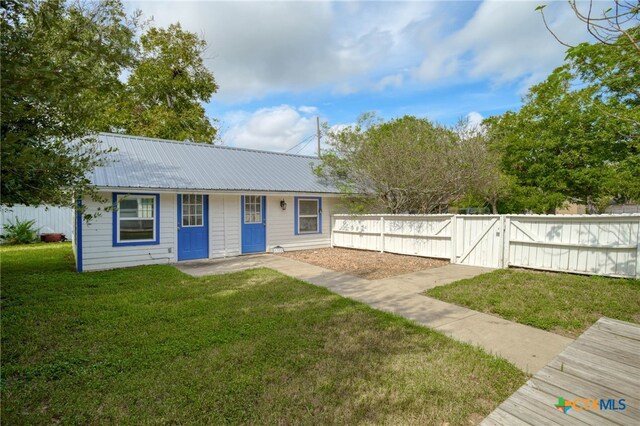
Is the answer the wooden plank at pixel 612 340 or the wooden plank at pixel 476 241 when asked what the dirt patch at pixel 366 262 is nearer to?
the wooden plank at pixel 476 241

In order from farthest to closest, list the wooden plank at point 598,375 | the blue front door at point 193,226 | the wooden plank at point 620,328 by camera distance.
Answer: the blue front door at point 193,226 → the wooden plank at point 620,328 → the wooden plank at point 598,375

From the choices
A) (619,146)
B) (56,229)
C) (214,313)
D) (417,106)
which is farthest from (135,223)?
(619,146)

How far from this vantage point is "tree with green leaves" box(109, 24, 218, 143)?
64.6ft

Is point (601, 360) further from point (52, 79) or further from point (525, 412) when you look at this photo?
point (52, 79)

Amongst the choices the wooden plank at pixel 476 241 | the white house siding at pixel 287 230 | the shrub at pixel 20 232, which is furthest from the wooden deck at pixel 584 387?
the shrub at pixel 20 232

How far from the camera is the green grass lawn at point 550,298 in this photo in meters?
4.73

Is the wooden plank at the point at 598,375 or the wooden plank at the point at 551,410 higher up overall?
the wooden plank at the point at 598,375

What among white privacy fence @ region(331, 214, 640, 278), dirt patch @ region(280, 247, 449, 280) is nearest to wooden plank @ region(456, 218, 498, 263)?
white privacy fence @ region(331, 214, 640, 278)

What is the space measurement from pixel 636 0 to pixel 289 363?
464 centimetres

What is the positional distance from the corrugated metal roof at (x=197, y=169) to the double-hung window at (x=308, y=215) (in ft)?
2.10

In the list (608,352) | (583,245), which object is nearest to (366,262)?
(583,245)

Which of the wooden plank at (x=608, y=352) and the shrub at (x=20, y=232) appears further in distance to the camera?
the shrub at (x=20, y=232)

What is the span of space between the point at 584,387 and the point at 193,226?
1012 cm

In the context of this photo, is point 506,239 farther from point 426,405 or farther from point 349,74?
point 349,74
